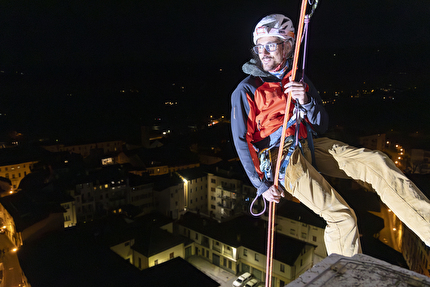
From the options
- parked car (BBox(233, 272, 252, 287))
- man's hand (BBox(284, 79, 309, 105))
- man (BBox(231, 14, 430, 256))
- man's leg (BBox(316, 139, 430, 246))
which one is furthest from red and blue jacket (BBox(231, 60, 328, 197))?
parked car (BBox(233, 272, 252, 287))

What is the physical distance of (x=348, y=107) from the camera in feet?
128

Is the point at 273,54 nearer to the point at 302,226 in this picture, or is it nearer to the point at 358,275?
the point at 358,275

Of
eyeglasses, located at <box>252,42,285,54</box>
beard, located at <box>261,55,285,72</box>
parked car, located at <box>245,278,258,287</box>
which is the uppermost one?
eyeglasses, located at <box>252,42,285,54</box>

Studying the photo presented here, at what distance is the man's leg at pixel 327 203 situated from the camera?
2678 millimetres

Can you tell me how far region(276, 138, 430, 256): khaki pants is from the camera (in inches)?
96.9

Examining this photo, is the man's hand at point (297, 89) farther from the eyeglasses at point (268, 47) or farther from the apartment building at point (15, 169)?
the apartment building at point (15, 169)

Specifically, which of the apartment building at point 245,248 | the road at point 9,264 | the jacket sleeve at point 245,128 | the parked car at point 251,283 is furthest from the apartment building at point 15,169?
the jacket sleeve at point 245,128

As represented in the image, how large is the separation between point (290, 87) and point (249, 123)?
0.56 meters

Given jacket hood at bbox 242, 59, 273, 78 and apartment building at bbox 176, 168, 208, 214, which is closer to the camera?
jacket hood at bbox 242, 59, 273, 78

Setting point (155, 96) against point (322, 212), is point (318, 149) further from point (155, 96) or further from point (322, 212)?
point (155, 96)

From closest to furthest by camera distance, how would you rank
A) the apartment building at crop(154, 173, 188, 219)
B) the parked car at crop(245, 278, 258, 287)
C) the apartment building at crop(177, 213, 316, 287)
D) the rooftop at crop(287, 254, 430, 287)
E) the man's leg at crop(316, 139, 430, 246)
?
1. the rooftop at crop(287, 254, 430, 287)
2. the man's leg at crop(316, 139, 430, 246)
3. the apartment building at crop(177, 213, 316, 287)
4. the parked car at crop(245, 278, 258, 287)
5. the apartment building at crop(154, 173, 188, 219)

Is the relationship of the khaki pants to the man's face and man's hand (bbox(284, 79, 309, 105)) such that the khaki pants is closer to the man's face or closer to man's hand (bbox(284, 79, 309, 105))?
man's hand (bbox(284, 79, 309, 105))

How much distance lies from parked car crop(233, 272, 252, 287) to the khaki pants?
16.2 m

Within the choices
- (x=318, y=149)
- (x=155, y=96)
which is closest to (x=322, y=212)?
(x=318, y=149)
